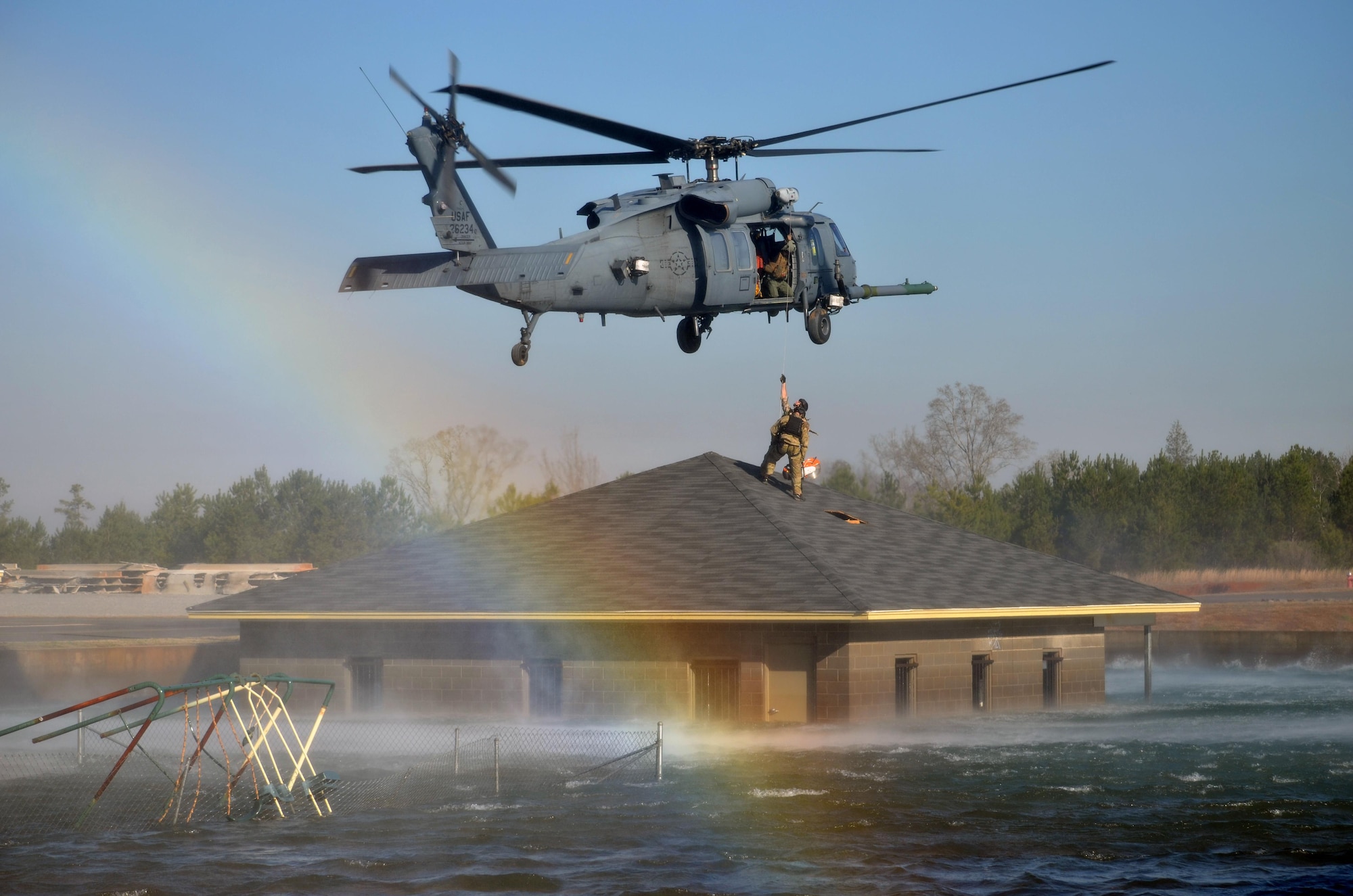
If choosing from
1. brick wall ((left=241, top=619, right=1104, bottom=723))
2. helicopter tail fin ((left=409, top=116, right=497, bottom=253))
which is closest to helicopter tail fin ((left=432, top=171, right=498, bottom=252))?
helicopter tail fin ((left=409, top=116, right=497, bottom=253))

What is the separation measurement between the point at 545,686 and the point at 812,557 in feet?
20.5

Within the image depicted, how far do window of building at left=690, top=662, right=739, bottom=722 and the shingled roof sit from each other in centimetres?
176

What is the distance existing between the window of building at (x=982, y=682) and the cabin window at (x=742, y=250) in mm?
11837

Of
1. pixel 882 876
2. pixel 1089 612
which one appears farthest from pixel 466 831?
pixel 1089 612

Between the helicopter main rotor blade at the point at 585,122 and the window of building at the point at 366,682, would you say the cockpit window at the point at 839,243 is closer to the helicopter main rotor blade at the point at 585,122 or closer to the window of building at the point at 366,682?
the helicopter main rotor blade at the point at 585,122

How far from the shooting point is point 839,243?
90.5ft

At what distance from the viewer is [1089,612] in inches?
1252

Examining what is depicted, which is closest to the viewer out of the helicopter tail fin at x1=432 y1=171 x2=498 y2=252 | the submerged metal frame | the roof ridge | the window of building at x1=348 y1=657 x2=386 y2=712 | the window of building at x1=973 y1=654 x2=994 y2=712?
the submerged metal frame

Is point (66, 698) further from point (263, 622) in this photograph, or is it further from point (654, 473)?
point (654, 473)

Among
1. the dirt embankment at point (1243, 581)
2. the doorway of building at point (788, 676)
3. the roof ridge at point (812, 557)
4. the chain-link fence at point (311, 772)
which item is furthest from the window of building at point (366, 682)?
the dirt embankment at point (1243, 581)

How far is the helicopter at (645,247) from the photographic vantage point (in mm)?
19891

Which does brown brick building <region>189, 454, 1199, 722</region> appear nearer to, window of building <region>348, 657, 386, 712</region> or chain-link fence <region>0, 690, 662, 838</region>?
window of building <region>348, 657, 386, 712</region>

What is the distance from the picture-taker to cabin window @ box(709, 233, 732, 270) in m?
24.4

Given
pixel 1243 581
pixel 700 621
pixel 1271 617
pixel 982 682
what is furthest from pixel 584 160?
pixel 1243 581
